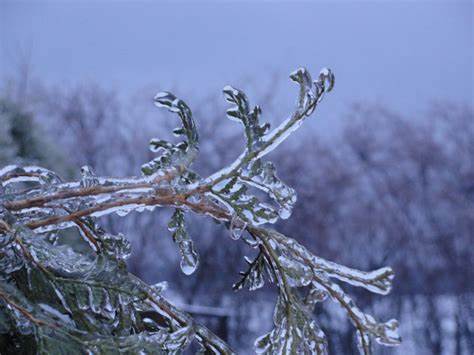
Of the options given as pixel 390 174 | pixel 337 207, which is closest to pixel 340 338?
pixel 337 207

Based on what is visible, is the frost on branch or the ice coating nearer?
the frost on branch

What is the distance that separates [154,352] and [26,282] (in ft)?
0.61

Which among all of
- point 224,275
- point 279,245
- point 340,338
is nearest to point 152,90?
point 224,275

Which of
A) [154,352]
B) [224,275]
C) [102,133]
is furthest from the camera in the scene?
[102,133]

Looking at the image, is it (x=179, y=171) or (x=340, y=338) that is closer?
(x=179, y=171)

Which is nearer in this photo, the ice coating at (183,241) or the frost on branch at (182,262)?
the frost on branch at (182,262)

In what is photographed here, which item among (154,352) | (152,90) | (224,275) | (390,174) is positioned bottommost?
(154,352)

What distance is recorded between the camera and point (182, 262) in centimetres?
91

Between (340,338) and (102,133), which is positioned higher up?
(102,133)

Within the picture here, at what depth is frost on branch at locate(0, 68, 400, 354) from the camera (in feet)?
2.57

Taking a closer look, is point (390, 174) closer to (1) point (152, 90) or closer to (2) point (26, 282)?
(1) point (152, 90)

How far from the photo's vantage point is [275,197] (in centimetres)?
84

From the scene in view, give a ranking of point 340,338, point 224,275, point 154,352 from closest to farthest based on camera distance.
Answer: point 154,352, point 340,338, point 224,275

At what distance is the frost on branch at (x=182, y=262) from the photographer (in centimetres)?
78
